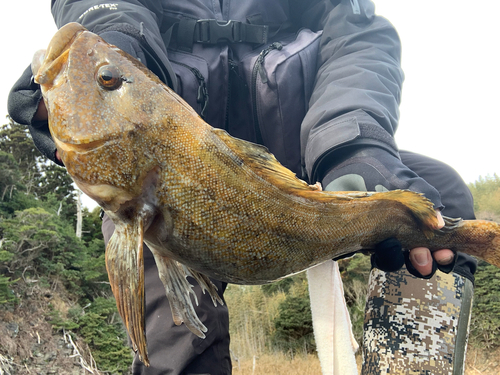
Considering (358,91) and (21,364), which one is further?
(21,364)

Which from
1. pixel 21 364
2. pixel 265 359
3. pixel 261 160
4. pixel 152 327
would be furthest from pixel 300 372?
pixel 261 160

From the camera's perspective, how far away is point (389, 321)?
2854 millimetres

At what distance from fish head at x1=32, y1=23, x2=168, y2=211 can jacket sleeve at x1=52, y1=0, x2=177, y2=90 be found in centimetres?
75

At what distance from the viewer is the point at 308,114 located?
278cm

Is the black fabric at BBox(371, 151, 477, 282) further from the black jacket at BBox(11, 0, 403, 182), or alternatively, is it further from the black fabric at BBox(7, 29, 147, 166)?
the black fabric at BBox(7, 29, 147, 166)

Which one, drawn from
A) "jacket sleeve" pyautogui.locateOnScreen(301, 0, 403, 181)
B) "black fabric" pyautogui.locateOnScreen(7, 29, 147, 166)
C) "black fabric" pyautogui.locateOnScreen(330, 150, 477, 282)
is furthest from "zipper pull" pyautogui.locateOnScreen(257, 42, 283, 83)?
"black fabric" pyautogui.locateOnScreen(330, 150, 477, 282)

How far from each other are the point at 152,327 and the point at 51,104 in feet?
5.81

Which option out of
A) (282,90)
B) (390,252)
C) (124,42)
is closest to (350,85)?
(282,90)

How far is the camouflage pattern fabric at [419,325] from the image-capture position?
2756 millimetres

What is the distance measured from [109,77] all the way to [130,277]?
0.88 metres

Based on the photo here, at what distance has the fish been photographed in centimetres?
162

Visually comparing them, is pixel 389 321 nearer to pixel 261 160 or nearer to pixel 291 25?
pixel 261 160

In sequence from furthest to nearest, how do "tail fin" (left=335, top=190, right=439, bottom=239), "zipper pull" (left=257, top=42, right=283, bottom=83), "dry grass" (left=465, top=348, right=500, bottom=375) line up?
"dry grass" (left=465, top=348, right=500, bottom=375) < "zipper pull" (left=257, top=42, right=283, bottom=83) < "tail fin" (left=335, top=190, right=439, bottom=239)

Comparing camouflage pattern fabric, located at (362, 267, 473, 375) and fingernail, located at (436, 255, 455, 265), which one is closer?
fingernail, located at (436, 255, 455, 265)
